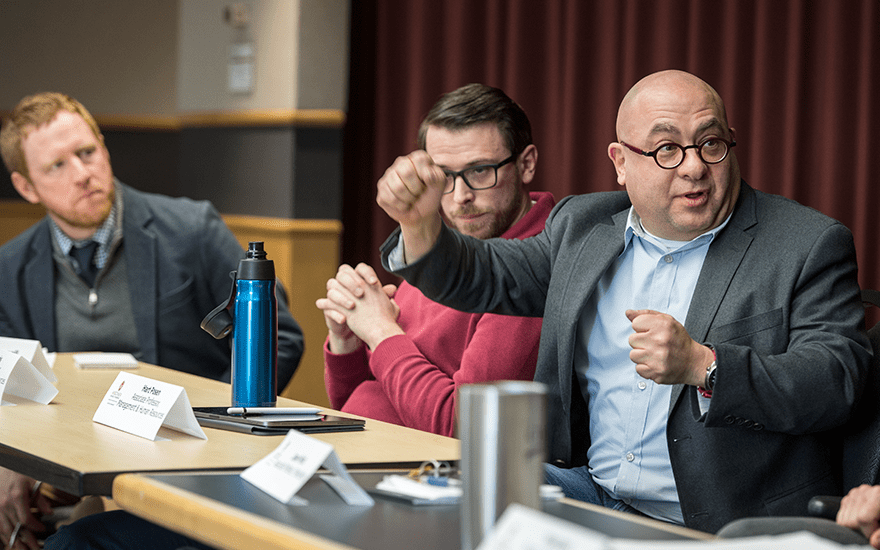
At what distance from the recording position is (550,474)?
1671 millimetres

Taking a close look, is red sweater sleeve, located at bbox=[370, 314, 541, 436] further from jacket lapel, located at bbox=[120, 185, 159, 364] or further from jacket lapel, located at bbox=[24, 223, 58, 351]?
jacket lapel, located at bbox=[24, 223, 58, 351]

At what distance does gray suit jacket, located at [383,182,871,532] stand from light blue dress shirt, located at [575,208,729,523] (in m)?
0.04

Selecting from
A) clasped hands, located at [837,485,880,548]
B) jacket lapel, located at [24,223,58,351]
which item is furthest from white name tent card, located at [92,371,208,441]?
jacket lapel, located at [24,223,58,351]

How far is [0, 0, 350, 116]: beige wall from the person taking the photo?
4020 millimetres

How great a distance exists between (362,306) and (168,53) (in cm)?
360

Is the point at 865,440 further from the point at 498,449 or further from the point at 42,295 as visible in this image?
the point at 42,295

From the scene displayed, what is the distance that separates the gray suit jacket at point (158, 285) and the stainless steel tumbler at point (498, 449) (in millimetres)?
1692

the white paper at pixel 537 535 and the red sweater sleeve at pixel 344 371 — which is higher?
the white paper at pixel 537 535

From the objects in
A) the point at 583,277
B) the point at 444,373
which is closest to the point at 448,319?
the point at 444,373

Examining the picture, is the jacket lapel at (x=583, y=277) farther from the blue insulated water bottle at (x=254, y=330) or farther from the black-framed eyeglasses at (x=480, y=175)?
the blue insulated water bottle at (x=254, y=330)

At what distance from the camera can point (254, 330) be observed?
63.9 inches

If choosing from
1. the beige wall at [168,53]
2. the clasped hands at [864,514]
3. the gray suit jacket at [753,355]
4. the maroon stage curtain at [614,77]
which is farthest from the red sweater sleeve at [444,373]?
the beige wall at [168,53]

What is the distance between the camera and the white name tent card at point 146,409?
142cm

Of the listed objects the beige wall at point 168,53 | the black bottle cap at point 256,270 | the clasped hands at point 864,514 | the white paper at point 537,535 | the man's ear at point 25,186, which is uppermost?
the beige wall at point 168,53
